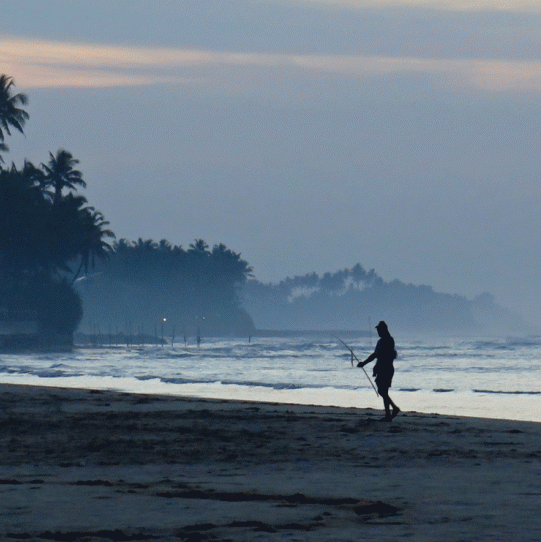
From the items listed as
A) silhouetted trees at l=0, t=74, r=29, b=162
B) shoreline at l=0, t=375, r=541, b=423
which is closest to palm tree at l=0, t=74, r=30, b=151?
silhouetted trees at l=0, t=74, r=29, b=162

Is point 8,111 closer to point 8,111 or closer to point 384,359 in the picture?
point 8,111

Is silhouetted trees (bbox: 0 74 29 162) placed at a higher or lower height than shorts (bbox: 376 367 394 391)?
higher

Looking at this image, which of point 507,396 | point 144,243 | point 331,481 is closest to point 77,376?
point 507,396

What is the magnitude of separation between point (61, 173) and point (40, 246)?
26.4 ft

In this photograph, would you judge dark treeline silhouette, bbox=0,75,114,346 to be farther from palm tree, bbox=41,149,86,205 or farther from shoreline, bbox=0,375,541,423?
shoreline, bbox=0,375,541,423

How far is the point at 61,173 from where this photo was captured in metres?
97.3

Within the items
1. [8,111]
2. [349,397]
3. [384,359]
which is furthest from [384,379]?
[8,111]

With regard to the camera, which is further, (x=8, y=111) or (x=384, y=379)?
(x=8, y=111)

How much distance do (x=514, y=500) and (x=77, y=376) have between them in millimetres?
37308

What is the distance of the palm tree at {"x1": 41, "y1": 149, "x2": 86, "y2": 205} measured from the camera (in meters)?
96.3

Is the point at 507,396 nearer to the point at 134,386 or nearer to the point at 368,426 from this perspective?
the point at 134,386

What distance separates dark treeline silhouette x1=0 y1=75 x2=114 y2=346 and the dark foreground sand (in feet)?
245

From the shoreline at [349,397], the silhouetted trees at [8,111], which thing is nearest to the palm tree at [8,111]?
the silhouetted trees at [8,111]

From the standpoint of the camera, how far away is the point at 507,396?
32375 millimetres
